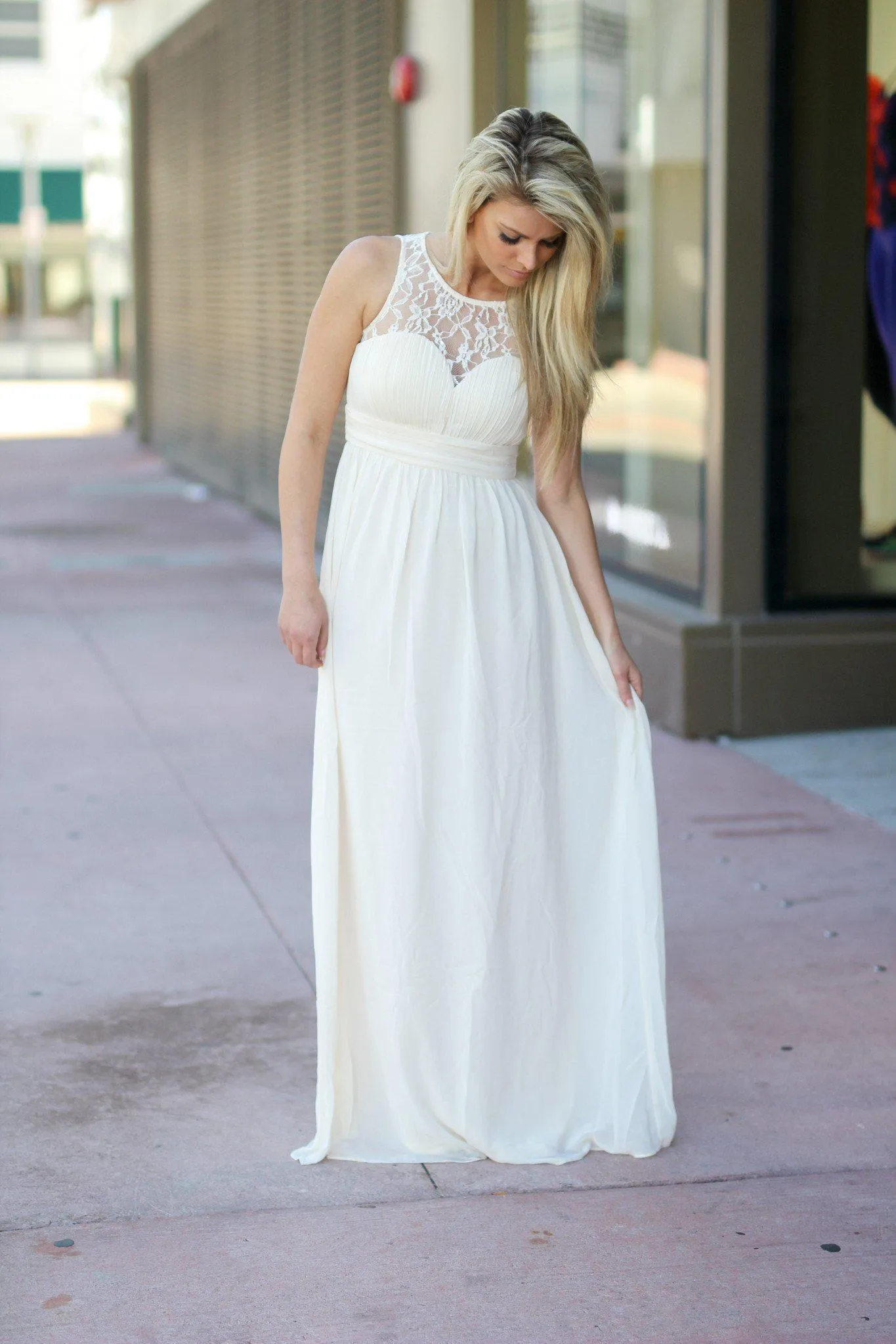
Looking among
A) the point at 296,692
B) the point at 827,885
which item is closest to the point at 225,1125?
the point at 827,885

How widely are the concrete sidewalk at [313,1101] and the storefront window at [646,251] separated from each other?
1225mm

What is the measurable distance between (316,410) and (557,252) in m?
0.51

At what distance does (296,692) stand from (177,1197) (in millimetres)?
4808

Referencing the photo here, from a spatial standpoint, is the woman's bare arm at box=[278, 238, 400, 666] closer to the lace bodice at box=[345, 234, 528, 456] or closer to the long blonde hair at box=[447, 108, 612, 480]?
the lace bodice at box=[345, 234, 528, 456]

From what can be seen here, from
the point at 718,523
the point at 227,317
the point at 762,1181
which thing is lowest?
the point at 762,1181

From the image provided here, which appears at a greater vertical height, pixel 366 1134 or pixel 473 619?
pixel 473 619

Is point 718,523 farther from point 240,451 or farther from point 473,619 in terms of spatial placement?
point 240,451

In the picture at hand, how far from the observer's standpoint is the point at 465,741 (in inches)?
137

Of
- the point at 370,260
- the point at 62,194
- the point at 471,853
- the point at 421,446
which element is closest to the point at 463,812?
the point at 471,853

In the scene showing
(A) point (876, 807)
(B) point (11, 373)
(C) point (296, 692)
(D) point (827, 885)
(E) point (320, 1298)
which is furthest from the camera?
(B) point (11, 373)

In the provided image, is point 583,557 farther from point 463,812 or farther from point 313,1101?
point 313,1101

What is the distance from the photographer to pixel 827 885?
5379mm

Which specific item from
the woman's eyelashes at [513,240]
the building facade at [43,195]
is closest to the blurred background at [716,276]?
the woman's eyelashes at [513,240]

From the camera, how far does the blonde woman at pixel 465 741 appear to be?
3.42 metres
